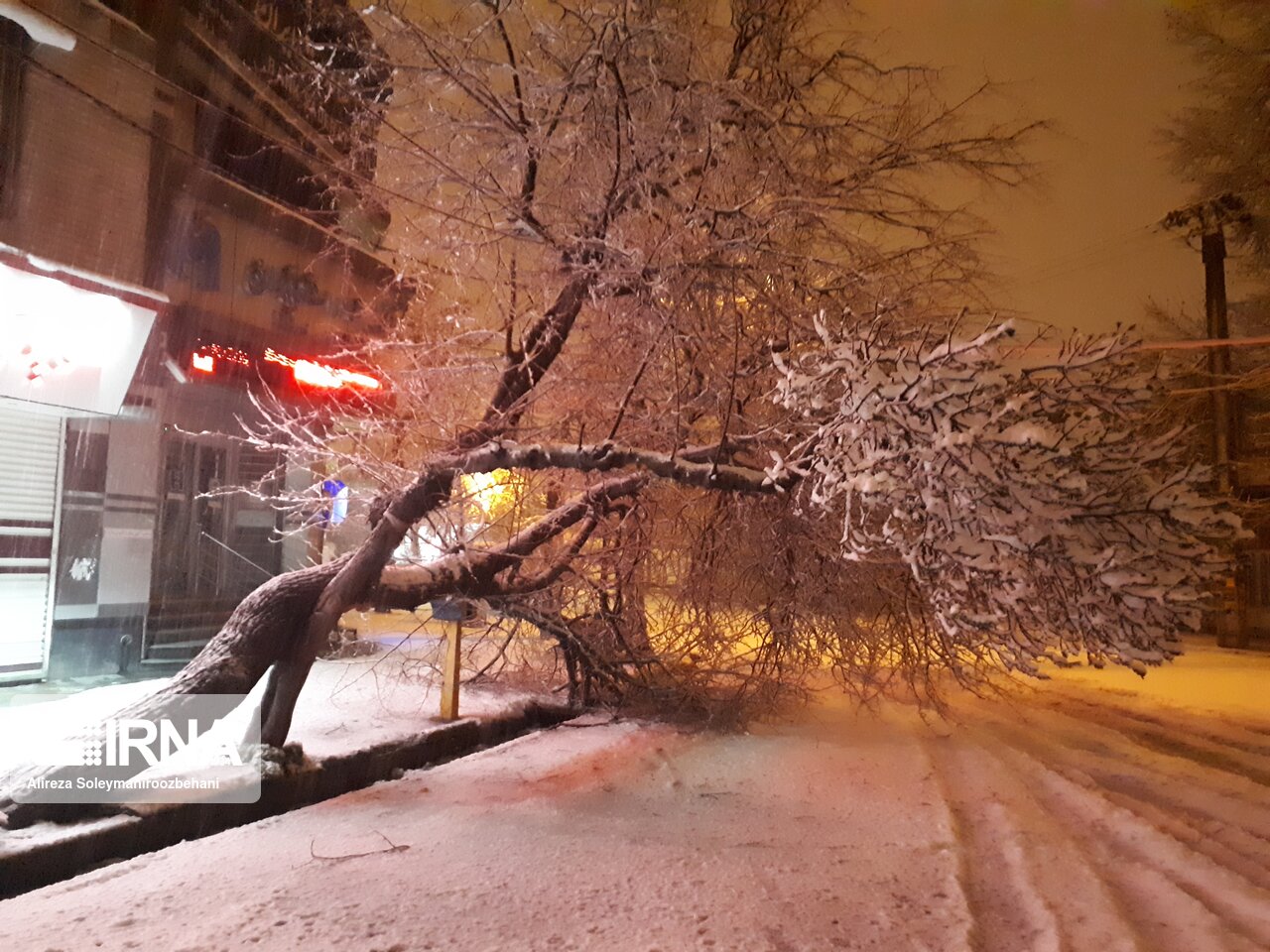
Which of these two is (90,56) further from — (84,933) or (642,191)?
(84,933)

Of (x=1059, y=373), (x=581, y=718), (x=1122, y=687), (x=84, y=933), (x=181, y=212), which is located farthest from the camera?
(x=1122, y=687)

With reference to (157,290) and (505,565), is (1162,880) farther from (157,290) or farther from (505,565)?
(157,290)

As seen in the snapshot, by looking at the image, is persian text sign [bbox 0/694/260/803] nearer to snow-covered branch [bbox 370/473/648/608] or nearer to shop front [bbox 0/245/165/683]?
snow-covered branch [bbox 370/473/648/608]

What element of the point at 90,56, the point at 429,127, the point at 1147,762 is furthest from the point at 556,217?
the point at 1147,762

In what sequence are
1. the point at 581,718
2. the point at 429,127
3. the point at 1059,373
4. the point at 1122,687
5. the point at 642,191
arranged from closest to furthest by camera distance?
the point at 1059,373
the point at 642,191
the point at 429,127
the point at 581,718
the point at 1122,687

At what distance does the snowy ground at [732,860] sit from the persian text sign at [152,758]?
0.63m

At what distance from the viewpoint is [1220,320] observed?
16391mm

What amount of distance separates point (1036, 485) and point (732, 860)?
106 inches

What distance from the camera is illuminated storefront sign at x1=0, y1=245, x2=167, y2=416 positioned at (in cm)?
807

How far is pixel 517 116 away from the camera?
24.2 feet

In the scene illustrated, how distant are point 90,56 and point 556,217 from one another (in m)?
6.11

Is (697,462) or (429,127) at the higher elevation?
(429,127)

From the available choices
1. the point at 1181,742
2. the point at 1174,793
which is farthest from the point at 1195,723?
the point at 1174,793

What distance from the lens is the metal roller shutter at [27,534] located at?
900 cm
